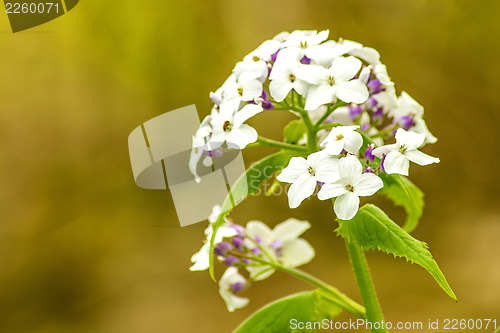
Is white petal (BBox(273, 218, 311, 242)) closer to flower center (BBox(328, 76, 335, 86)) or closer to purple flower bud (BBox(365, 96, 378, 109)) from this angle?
purple flower bud (BBox(365, 96, 378, 109))

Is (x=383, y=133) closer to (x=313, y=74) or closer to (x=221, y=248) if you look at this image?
(x=313, y=74)

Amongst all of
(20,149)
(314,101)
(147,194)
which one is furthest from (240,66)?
(20,149)

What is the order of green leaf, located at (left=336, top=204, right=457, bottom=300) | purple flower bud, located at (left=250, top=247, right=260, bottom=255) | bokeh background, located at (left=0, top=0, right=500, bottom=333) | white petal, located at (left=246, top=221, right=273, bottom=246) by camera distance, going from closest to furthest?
green leaf, located at (left=336, top=204, right=457, bottom=300), purple flower bud, located at (left=250, top=247, right=260, bottom=255), white petal, located at (left=246, top=221, right=273, bottom=246), bokeh background, located at (left=0, top=0, right=500, bottom=333)

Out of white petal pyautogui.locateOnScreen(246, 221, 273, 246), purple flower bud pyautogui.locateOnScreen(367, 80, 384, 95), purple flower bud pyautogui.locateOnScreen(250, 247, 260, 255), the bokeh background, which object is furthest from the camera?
the bokeh background

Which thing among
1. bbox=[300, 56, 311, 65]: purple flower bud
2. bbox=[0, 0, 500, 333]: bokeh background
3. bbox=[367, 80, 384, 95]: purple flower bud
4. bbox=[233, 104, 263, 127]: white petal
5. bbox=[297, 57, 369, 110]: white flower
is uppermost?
bbox=[300, 56, 311, 65]: purple flower bud

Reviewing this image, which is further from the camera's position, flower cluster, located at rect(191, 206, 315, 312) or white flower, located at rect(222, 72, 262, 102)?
flower cluster, located at rect(191, 206, 315, 312)

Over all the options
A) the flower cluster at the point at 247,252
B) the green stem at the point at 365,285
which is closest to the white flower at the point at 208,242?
the flower cluster at the point at 247,252

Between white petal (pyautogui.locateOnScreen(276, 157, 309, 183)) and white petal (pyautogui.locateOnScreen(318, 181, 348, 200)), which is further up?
white petal (pyautogui.locateOnScreen(276, 157, 309, 183))

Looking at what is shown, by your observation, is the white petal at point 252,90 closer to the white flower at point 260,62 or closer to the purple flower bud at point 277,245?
the white flower at point 260,62

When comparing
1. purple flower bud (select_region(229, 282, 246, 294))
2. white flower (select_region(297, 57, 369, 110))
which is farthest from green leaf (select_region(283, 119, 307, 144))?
purple flower bud (select_region(229, 282, 246, 294))

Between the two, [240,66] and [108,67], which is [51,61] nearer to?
[108,67]
